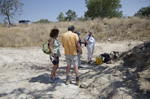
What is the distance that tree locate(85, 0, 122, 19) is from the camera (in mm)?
24597

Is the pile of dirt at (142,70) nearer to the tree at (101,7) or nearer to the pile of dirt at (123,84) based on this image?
the pile of dirt at (123,84)

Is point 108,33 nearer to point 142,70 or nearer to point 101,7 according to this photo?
point 142,70

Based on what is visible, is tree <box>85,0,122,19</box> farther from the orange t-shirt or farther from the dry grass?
the orange t-shirt

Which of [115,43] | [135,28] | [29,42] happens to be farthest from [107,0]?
[29,42]

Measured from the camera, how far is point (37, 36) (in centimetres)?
1248

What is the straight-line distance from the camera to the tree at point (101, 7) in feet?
80.7

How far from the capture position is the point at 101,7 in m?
24.3

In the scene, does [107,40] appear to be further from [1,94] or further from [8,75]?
[1,94]

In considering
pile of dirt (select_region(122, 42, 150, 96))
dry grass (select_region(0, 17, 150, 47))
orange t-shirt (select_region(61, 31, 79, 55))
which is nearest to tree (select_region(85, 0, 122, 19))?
dry grass (select_region(0, 17, 150, 47))

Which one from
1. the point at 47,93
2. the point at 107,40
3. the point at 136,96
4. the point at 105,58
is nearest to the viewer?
the point at 136,96

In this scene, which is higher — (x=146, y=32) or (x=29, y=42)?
(x=146, y=32)

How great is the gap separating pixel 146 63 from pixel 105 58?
2.40 m

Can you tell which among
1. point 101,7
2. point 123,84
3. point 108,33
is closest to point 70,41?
point 123,84

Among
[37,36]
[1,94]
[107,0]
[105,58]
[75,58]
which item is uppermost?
[107,0]
